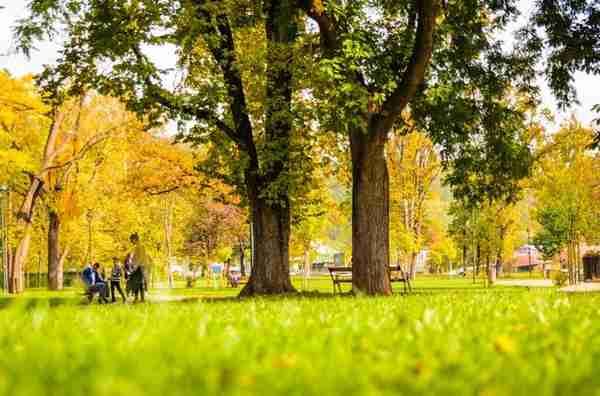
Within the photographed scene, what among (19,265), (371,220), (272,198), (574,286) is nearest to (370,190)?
(371,220)

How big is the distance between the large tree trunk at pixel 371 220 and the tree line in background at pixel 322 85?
3 centimetres

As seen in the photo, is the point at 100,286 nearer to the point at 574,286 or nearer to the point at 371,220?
the point at 371,220

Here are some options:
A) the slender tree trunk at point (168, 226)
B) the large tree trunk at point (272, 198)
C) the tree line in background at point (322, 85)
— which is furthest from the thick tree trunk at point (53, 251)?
the large tree trunk at point (272, 198)

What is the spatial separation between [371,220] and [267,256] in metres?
5.52

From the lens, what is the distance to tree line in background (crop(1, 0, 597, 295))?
664 inches

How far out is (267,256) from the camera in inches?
868

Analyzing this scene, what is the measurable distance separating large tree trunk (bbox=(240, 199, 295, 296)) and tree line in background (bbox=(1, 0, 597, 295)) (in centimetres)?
4

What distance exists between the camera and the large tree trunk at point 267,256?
71.6 feet

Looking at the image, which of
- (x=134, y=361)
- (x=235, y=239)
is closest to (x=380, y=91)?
(x=134, y=361)

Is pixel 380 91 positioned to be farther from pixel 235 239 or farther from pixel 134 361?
pixel 235 239

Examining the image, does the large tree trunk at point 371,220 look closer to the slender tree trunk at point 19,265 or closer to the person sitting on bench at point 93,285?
the person sitting on bench at point 93,285

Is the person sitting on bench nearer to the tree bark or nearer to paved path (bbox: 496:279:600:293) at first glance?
the tree bark

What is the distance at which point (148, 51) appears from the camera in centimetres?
2008

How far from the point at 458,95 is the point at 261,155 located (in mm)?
5894
